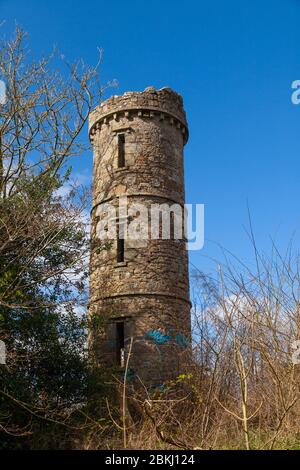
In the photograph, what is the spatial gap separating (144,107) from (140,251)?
13.1 ft

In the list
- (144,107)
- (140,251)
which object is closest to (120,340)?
(140,251)

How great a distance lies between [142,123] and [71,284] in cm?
500

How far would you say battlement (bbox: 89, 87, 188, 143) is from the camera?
1364cm

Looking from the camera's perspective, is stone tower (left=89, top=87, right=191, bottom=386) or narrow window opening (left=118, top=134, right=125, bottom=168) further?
narrow window opening (left=118, top=134, right=125, bottom=168)

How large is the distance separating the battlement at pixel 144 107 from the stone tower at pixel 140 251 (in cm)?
3

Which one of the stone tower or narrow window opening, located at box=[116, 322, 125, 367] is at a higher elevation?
the stone tower

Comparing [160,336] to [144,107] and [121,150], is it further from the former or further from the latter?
[144,107]

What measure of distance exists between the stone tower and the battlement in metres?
0.03

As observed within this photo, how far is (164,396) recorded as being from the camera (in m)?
11.1

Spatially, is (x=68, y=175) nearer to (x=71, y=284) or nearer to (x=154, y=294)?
(x=71, y=284)

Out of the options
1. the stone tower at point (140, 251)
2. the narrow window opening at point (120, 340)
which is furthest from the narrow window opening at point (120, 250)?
the narrow window opening at point (120, 340)

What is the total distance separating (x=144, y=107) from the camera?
13594 mm

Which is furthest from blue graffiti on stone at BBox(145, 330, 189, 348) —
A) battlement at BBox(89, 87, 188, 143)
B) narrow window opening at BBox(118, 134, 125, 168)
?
battlement at BBox(89, 87, 188, 143)

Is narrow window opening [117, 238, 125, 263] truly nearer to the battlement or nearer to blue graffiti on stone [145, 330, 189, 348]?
blue graffiti on stone [145, 330, 189, 348]
